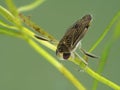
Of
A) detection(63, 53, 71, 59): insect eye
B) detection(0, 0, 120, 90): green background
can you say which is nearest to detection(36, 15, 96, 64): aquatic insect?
detection(63, 53, 71, 59): insect eye

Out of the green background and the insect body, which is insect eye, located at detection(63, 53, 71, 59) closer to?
the insect body

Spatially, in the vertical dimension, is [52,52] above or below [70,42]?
below

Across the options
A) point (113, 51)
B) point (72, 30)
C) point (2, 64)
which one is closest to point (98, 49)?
point (113, 51)

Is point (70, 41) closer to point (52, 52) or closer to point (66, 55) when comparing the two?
point (66, 55)

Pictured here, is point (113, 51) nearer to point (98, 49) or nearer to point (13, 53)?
point (98, 49)

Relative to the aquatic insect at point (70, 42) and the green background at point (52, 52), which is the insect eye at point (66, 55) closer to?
the aquatic insect at point (70, 42)

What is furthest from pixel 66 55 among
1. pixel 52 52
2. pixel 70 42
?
pixel 52 52
